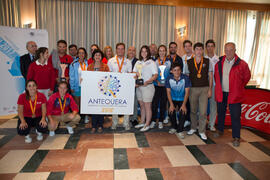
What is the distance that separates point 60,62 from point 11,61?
1226 millimetres

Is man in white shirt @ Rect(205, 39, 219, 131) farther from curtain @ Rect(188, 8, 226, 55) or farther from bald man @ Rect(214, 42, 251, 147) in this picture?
curtain @ Rect(188, 8, 226, 55)

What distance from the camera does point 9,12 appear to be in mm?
4805

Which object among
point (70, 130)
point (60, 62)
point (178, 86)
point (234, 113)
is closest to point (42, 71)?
point (60, 62)


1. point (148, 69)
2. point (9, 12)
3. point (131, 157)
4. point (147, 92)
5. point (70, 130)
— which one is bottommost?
point (131, 157)

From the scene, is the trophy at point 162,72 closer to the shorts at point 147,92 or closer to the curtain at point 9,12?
the shorts at point 147,92

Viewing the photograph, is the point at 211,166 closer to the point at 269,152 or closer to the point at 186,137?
the point at 186,137

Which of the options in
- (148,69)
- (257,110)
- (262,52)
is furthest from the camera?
(262,52)

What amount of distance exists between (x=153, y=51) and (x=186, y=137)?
189cm

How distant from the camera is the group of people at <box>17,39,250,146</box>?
117 inches

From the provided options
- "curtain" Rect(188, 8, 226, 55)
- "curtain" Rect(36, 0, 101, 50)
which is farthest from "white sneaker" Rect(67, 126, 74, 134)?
"curtain" Rect(188, 8, 226, 55)

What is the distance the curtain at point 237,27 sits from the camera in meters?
6.94

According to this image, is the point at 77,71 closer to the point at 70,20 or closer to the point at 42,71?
the point at 42,71

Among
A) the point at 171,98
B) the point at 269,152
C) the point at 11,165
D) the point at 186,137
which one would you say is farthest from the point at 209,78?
the point at 11,165

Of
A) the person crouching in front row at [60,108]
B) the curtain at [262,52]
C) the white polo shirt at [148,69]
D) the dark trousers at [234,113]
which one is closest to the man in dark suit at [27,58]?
the person crouching in front row at [60,108]
